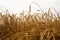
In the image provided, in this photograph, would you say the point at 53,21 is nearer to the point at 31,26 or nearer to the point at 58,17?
the point at 58,17

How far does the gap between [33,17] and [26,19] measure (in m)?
0.05

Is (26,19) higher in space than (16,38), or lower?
higher

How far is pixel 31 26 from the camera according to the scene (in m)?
1.23

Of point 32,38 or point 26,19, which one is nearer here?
point 32,38

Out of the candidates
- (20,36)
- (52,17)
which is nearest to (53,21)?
(52,17)

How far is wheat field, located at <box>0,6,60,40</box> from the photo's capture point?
3.77 feet

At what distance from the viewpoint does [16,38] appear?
1193 mm

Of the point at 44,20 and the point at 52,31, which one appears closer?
the point at 52,31

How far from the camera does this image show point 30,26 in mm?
1239

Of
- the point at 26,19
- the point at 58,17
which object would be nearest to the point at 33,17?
the point at 26,19

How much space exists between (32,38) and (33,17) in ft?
0.64

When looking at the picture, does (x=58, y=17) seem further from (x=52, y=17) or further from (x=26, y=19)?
(x=26, y=19)

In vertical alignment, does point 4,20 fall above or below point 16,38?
above

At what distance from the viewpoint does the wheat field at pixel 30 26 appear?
115cm
